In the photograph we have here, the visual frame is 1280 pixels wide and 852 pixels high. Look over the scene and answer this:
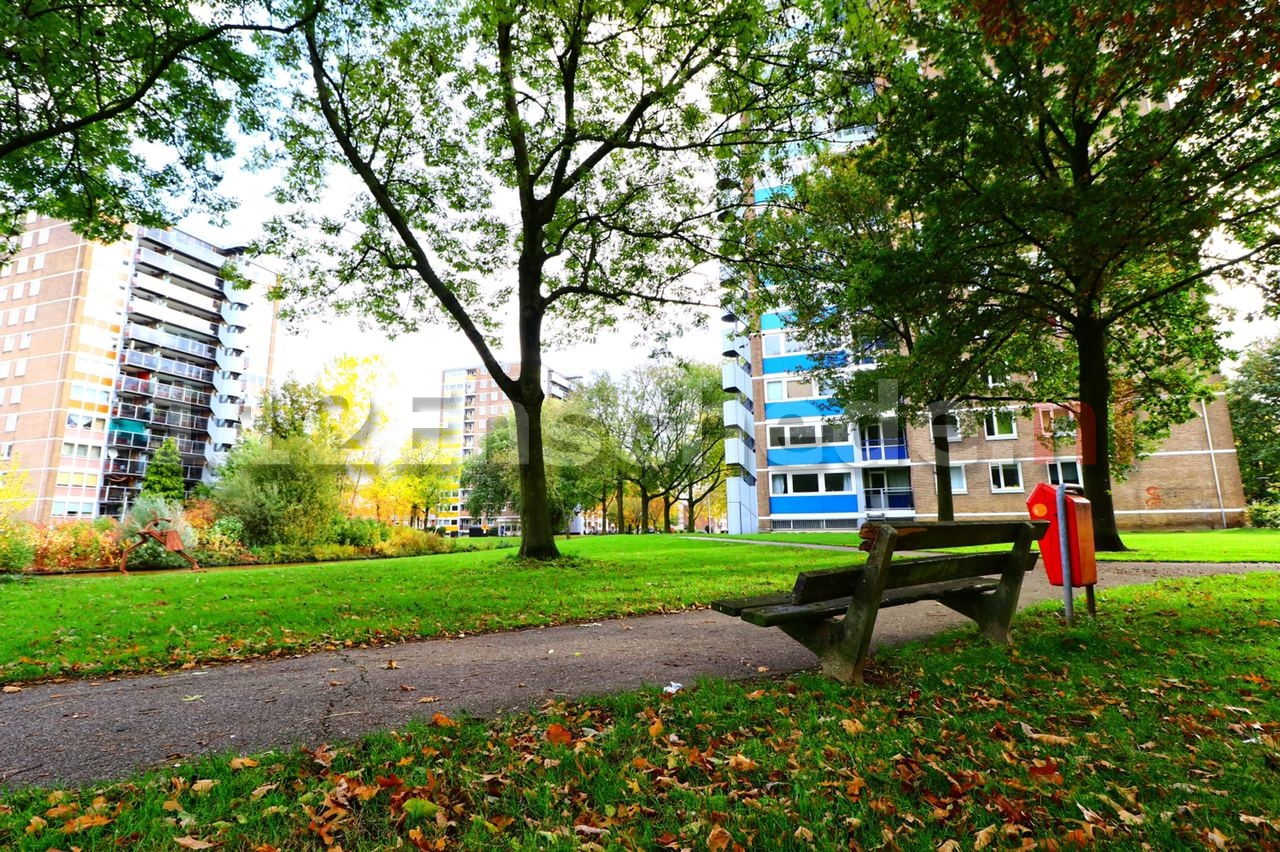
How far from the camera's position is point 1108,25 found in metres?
6.60

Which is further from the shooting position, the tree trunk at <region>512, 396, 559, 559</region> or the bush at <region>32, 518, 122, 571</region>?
the bush at <region>32, 518, 122, 571</region>

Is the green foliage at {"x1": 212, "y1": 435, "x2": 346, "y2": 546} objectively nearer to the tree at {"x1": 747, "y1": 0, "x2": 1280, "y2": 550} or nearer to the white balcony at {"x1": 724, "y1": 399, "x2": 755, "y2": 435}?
the tree at {"x1": 747, "y1": 0, "x2": 1280, "y2": 550}

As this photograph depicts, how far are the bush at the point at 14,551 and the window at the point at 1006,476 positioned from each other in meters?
39.4

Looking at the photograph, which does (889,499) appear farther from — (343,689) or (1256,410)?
(343,689)

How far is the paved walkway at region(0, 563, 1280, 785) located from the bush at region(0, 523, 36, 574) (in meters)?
12.5

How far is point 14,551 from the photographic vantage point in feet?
42.1

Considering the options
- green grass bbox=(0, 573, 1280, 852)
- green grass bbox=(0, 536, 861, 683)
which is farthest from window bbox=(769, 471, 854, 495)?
green grass bbox=(0, 573, 1280, 852)

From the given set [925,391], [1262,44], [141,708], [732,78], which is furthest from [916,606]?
[732,78]

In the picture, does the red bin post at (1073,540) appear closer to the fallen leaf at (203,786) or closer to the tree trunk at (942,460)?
the fallen leaf at (203,786)

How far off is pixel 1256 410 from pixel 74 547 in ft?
200

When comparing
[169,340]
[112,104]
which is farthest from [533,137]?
[169,340]

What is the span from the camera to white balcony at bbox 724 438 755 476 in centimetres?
4012

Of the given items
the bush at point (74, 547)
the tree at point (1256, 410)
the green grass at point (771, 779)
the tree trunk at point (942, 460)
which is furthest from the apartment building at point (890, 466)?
the green grass at point (771, 779)

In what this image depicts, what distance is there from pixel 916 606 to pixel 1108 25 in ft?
23.4
